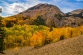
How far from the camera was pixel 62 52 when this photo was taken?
147 ft

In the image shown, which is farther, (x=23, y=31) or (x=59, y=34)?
(x=23, y=31)

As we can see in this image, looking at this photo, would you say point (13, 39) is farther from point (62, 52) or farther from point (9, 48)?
point (62, 52)

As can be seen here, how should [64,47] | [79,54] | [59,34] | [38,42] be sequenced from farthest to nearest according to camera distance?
[59,34]
[38,42]
[64,47]
[79,54]

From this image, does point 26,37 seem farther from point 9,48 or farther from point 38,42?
point 38,42

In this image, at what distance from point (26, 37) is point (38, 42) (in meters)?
32.5

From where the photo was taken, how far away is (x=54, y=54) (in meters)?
45.2

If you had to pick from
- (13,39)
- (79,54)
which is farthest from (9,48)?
(79,54)

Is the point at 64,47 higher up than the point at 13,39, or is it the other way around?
the point at 64,47

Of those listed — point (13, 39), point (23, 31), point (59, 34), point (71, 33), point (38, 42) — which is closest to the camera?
point (38, 42)

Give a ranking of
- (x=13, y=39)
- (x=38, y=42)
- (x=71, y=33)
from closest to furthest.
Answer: (x=38, y=42) → (x=71, y=33) → (x=13, y=39)

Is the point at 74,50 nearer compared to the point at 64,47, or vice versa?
the point at 74,50

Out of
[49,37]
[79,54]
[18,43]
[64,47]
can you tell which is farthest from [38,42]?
Answer: [79,54]

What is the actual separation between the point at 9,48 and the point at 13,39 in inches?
277

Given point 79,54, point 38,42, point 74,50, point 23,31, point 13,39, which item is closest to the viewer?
point 79,54
